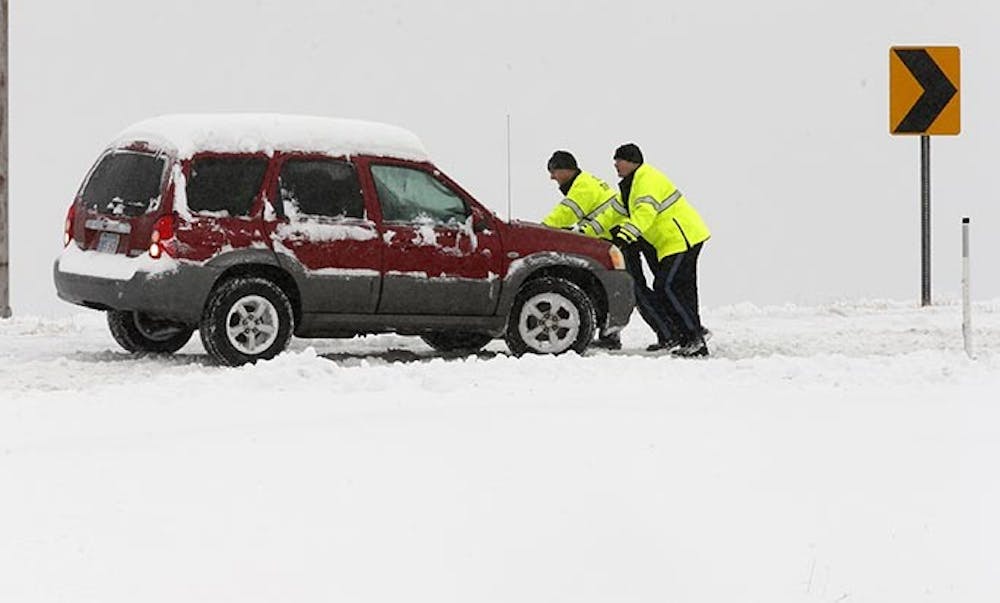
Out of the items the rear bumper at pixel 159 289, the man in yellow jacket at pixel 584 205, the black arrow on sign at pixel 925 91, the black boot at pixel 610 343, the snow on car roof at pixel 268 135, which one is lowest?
the black boot at pixel 610 343

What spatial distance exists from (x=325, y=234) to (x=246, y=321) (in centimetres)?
88

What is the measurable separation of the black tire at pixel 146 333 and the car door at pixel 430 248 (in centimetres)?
171

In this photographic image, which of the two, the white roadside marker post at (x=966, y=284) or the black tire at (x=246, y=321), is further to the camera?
the black tire at (x=246, y=321)

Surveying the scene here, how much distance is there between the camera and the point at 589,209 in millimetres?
16875

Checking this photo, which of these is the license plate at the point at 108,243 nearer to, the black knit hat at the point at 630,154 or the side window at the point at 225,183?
the side window at the point at 225,183

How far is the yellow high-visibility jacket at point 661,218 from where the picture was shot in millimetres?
16047

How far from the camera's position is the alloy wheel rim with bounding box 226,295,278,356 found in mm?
14445

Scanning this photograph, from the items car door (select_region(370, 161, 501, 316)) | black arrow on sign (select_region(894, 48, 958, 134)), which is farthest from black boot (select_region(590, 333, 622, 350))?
black arrow on sign (select_region(894, 48, 958, 134))

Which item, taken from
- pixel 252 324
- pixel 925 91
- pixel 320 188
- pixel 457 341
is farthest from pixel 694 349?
pixel 925 91

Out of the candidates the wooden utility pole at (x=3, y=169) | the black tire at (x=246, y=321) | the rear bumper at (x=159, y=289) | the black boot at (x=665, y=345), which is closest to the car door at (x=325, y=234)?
the black tire at (x=246, y=321)

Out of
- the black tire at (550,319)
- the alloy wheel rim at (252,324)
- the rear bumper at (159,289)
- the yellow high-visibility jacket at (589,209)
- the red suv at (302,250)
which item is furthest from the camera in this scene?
the yellow high-visibility jacket at (589,209)

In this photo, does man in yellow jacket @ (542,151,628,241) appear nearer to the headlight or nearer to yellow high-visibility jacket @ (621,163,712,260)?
yellow high-visibility jacket @ (621,163,712,260)

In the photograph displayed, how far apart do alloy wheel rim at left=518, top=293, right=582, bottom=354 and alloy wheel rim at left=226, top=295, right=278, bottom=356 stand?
2.09 m

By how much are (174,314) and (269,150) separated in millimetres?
1369
